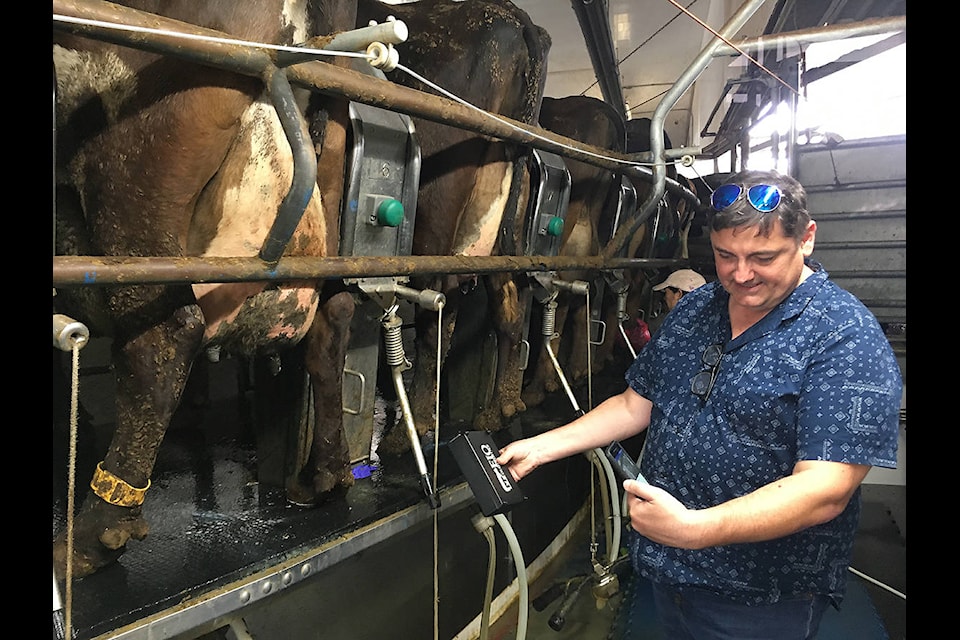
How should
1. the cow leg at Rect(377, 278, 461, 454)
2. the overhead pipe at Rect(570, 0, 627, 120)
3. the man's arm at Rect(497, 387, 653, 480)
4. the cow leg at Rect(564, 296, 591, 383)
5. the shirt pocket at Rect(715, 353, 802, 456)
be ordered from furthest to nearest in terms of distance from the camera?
the cow leg at Rect(564, 296, 591, 383) → the overhead pipe at Rect(570, 0, 627, 120) → the cow leg at Rect(377, 278, 461, 454) → the man's arm at Rect(497, 387, 653, 480) → the shirt pocket at Rect(715, 353, 802, 456)

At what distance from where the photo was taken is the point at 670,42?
3.52 m

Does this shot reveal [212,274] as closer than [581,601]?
Yes

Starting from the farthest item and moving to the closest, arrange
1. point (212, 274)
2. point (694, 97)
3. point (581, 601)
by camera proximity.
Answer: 1. point (694, 97)
2. point (581, 601)
3. point (212, 274)

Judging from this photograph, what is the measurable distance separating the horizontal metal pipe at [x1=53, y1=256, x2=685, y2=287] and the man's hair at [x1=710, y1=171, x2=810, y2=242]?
63 cm

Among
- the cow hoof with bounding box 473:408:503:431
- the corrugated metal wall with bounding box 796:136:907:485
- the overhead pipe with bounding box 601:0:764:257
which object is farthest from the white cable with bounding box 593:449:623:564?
the corrugated metal wall with bounding box 796:136:907:485

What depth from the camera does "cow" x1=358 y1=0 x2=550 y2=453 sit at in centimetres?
194

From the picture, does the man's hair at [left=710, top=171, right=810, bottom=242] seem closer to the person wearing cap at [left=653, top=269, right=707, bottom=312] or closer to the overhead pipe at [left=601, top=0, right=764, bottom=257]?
the overhead pipe at [left=601, top=0, right=764, bottom=257]

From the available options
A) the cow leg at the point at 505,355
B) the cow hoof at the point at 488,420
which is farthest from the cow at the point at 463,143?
the cow hoof at the point at 488,420

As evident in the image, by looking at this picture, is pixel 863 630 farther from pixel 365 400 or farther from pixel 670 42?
pixel 670 42

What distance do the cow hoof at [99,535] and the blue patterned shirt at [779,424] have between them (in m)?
1.02

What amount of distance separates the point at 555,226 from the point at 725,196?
1.33m

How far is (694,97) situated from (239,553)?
4366mm

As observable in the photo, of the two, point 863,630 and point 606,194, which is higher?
point 606,194
